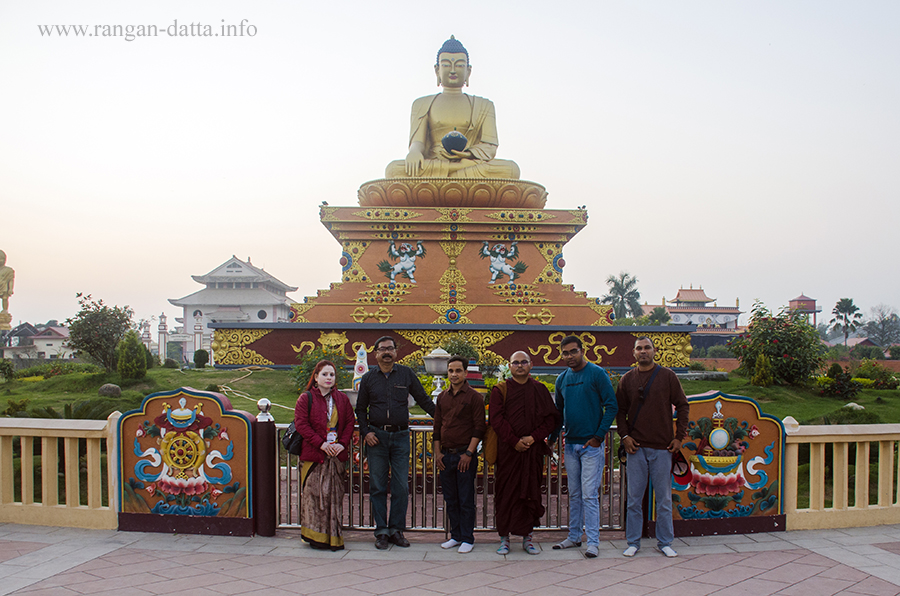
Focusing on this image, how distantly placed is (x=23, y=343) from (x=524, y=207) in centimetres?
4049

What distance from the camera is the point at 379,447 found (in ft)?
16.9

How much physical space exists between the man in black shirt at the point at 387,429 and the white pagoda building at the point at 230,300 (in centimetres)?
3738

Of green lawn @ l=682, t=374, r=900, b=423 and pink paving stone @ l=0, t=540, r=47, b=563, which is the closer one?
pink paving stone @ l=0, t=540, r=47, b=563

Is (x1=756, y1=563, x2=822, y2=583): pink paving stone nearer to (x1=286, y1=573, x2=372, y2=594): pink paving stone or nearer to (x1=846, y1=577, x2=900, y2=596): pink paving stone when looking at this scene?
(x1=846, y1=577, x2=900, y2=596): pink paving stone

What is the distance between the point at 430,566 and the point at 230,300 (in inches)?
1584

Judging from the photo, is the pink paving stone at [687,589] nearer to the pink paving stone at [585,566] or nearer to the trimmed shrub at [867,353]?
the pink paving stone at [585,566]

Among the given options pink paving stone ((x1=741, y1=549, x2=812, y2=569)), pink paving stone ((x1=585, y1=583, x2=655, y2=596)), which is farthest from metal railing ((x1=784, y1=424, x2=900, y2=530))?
pink paving stone ((x1=585, y1=583, x2=655, y2=596))

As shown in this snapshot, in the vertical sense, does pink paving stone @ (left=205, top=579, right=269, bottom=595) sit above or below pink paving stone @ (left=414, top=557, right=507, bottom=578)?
above

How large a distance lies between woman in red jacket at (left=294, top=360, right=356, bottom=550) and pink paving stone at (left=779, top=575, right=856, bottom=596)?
3.36 meters

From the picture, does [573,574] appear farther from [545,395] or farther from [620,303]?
[620,303]

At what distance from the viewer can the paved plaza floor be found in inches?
162

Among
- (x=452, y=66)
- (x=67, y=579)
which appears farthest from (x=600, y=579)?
(x=452, y=66)

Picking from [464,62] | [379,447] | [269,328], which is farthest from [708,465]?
[464,62]

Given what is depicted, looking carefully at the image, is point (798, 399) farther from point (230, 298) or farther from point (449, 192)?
point (230, 298)
